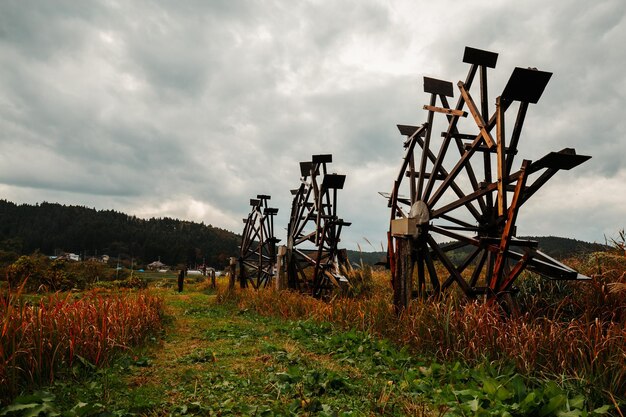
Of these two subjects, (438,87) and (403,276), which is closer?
(403,276)

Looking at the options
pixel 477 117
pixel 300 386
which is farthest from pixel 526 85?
pixel 300 386

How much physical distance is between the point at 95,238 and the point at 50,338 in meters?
84.7

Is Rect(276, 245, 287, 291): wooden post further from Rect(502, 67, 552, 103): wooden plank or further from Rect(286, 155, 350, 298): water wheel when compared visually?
Rect(502, 67, 552, 103): wooden plank

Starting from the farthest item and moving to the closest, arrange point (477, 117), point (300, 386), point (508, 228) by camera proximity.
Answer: point (477, 117), point (508, 228), point (300, 386)

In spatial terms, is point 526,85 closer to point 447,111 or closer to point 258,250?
point 447,111

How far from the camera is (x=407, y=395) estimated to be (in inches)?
155

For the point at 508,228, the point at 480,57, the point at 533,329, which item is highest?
the point at 480,57

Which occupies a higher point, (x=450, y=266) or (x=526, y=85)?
(x=526, y=85)

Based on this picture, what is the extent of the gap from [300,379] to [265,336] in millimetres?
3201

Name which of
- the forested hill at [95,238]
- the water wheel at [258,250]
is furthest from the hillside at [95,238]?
the water wheel at [258,250]

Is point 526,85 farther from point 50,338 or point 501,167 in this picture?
point 50,338

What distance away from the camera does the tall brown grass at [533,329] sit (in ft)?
13.0

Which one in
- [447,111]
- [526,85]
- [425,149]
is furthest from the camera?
[425,149]

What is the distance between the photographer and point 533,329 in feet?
15.8
